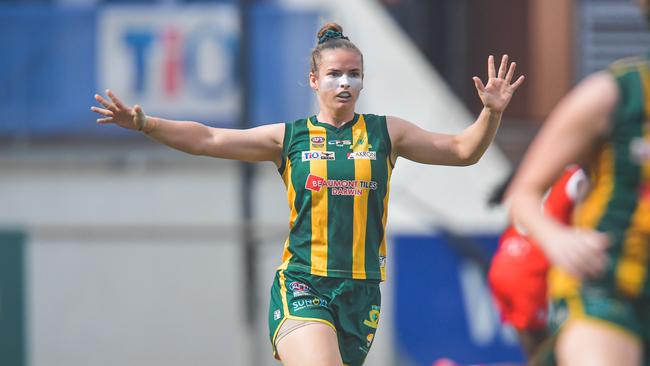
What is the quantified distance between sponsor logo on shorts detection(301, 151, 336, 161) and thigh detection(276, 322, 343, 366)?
0.77 meters

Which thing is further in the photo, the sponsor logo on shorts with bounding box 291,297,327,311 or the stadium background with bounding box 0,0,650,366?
the stadium background with bounding box 0,0,650,366

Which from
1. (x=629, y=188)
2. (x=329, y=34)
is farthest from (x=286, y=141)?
(x=629, y=188)

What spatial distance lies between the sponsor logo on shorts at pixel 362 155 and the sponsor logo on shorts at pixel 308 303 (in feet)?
2.19

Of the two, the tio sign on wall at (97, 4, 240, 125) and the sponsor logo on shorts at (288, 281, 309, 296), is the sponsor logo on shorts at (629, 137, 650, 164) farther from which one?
the tio sign on wall at (97, 4, 240, 125)

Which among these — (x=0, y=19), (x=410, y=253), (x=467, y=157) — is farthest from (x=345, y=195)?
(x=0, y=19)

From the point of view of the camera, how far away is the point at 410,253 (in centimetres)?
1154

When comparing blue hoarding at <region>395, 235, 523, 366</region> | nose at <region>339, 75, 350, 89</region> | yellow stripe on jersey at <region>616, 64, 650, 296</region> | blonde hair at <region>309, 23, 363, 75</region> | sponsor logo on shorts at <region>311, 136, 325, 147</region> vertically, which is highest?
blonde hair at <region>309, 23, 363, 75</region>

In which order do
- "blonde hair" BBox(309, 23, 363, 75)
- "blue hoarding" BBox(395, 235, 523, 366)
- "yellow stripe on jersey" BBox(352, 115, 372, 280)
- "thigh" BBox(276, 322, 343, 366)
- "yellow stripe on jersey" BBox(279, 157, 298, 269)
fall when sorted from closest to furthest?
1. "thigh" BBox(276, 322, 343, 366)
2. "yellow stripe on jersey" BBox(352, 115, 372, 280)
3. "yellow stripe on jersey" BBox(279, 157, 298, 269)
4. "blonde hair" BBox(309, 23, 363, 75)
5. "blue hoarding" BBox(395, 235, 523, 366)

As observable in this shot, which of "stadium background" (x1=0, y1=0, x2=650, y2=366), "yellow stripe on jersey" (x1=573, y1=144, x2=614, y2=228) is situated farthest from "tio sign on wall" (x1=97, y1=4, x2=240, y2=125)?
"yellow stripe on jersey" (x1=573, y1=144, x2=614, y2=228)

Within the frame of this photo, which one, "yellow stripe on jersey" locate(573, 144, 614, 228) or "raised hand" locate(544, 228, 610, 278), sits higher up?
"yellow stripe on jersey" locate(573, 144, 614, 228)

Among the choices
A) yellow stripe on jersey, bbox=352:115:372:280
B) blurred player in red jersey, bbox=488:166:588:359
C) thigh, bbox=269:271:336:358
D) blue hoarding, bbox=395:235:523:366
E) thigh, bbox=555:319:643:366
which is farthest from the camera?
blue hoarding, bbox=395:235:523:366

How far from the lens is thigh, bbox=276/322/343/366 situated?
16.9 ft

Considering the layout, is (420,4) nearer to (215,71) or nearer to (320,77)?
(215,71)

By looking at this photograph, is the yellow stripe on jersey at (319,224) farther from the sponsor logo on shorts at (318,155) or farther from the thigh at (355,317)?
the thigh at (355,317)
